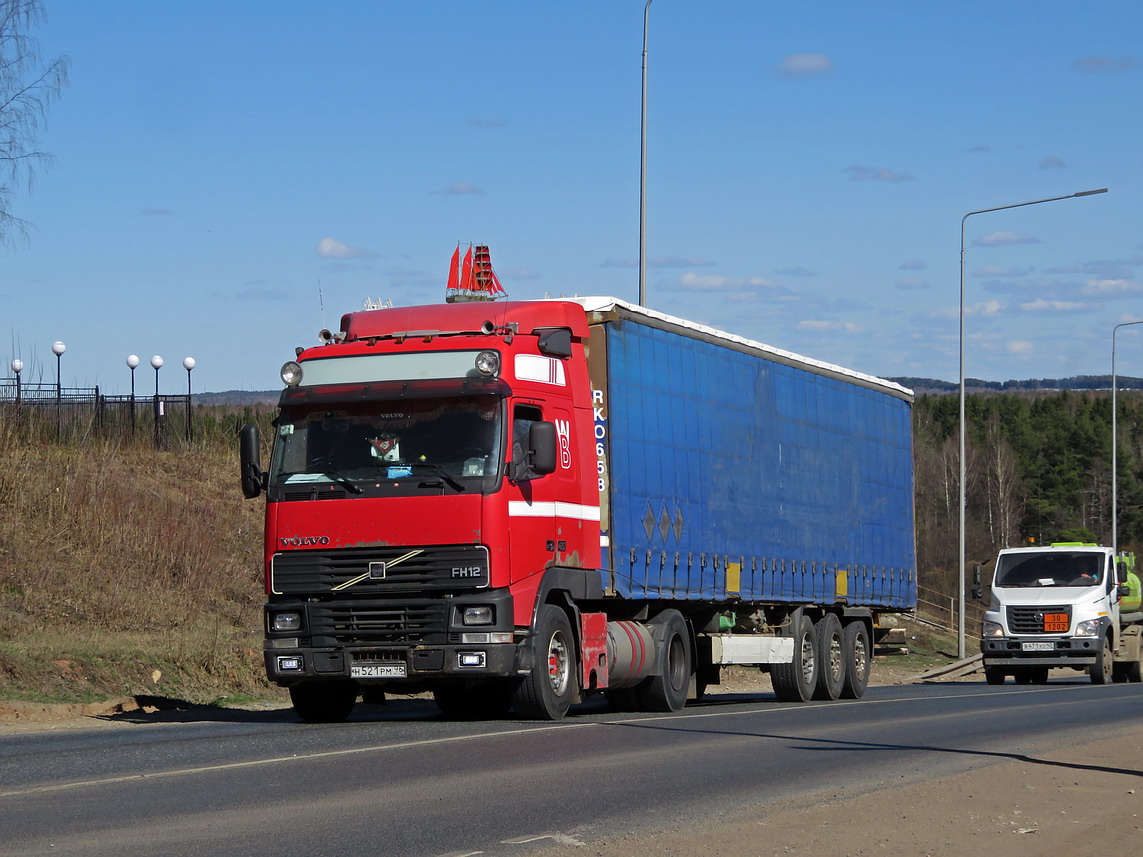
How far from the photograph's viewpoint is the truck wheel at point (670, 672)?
17.4 m

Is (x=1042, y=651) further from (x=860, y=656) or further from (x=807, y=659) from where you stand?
(x=807, y=659)

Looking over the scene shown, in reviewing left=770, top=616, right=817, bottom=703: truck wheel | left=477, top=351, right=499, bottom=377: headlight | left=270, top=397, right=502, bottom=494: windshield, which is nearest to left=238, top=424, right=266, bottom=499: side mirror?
left=270, top=397, right=502, bottom=494: windshield

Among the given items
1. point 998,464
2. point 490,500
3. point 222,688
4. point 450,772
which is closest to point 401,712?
point 222,688

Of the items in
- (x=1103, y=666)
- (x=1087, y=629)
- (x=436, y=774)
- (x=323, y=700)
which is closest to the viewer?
(x=436, y=774)

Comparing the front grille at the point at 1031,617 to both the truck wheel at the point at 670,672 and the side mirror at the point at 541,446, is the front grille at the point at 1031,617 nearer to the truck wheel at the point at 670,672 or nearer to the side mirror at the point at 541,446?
the truck wheel at the point at 670,672

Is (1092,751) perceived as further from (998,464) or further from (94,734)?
(998,464)

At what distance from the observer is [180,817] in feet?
28.9

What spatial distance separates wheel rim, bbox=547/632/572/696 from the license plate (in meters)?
1.51

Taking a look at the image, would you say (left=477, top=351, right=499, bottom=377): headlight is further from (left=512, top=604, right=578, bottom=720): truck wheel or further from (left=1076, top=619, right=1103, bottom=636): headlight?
(left=1076, top=619, right=1103, bottom=636): headlight

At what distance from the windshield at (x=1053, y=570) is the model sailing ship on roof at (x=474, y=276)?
1793 cm

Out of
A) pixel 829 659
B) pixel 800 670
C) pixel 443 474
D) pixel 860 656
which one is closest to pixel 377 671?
pixel 443 474

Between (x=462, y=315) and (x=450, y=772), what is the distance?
590 centimetres

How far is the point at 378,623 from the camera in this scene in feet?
46.9

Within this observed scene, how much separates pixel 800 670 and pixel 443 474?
8.55m
